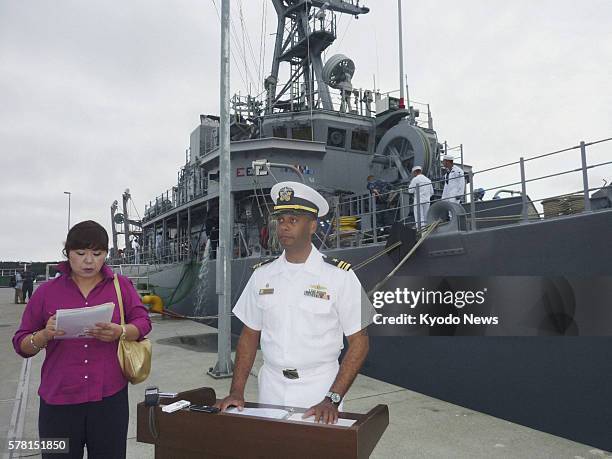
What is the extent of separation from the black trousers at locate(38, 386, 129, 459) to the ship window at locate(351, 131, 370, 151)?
11400 millimetres

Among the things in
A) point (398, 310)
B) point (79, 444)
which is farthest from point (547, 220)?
point (79, 444)

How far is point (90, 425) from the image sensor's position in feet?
7.36

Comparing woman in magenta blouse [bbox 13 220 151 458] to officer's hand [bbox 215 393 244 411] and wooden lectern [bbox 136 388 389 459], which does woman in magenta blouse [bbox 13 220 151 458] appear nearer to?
wooden lectern [bbox 136 388 389 459]

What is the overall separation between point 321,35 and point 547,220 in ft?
42.8

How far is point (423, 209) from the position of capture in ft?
25.3

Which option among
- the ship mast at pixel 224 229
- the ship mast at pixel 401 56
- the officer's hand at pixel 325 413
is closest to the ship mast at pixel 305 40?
the ship mast at pixel 401 56

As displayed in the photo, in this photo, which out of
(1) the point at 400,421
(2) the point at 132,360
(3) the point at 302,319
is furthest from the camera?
(1) the point at 400,421

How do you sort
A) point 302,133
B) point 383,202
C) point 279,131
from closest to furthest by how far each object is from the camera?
point 383,202 < point 302,133 < point 279,131

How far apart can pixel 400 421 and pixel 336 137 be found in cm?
926

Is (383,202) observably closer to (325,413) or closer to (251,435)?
(325,413)

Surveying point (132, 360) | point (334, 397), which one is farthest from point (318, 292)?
point (132, 360)

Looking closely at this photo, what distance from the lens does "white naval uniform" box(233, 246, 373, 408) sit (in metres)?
2.05

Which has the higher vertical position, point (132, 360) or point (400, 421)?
point (132, 360)

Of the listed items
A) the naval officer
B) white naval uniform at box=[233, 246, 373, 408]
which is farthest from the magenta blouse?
white naval uniform at box=[233, 246, 373, 408]
